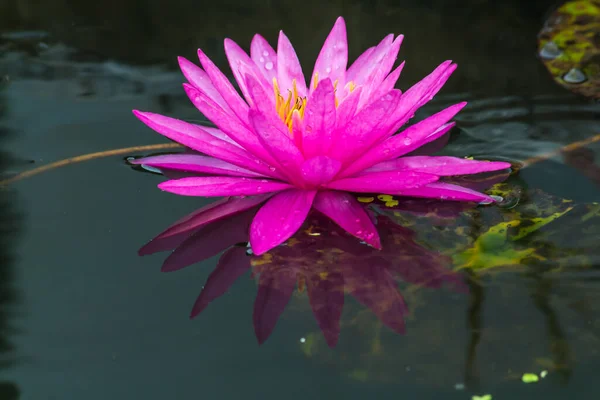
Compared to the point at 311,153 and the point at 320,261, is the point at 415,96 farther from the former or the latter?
the point at 320,261

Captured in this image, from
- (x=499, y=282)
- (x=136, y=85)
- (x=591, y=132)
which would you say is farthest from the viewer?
(x=136, y=85)

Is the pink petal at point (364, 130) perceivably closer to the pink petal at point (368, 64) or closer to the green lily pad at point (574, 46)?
the pink petal at point (368, 64)

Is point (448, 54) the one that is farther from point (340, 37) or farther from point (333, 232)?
point (333, 232)

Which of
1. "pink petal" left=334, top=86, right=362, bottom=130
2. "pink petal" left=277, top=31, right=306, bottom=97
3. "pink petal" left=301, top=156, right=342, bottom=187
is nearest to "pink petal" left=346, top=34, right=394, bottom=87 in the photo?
"pink petal" left=277, top=31, right=306, bottom=97

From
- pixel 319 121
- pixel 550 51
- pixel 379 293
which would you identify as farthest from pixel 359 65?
pixel 550 51

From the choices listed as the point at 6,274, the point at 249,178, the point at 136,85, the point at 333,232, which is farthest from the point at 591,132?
the point at 6,274

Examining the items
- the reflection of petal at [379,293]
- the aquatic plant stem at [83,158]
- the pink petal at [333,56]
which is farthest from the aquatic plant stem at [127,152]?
the reflection of petal at [379,293]

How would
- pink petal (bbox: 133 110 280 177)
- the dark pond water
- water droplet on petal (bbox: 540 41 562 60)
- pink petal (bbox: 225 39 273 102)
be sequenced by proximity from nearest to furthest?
1. the dark pond water
2. pink petal (bbox: 133 110 280 177)
3. pink petal (bbox: 225 39 273 102)
4. water droplet on petal (bbox: 540 41 562 60)

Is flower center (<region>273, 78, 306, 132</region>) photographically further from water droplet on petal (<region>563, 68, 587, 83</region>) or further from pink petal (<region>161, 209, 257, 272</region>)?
water droplet on petal (<region>563, 68, 587, 83</region>)
